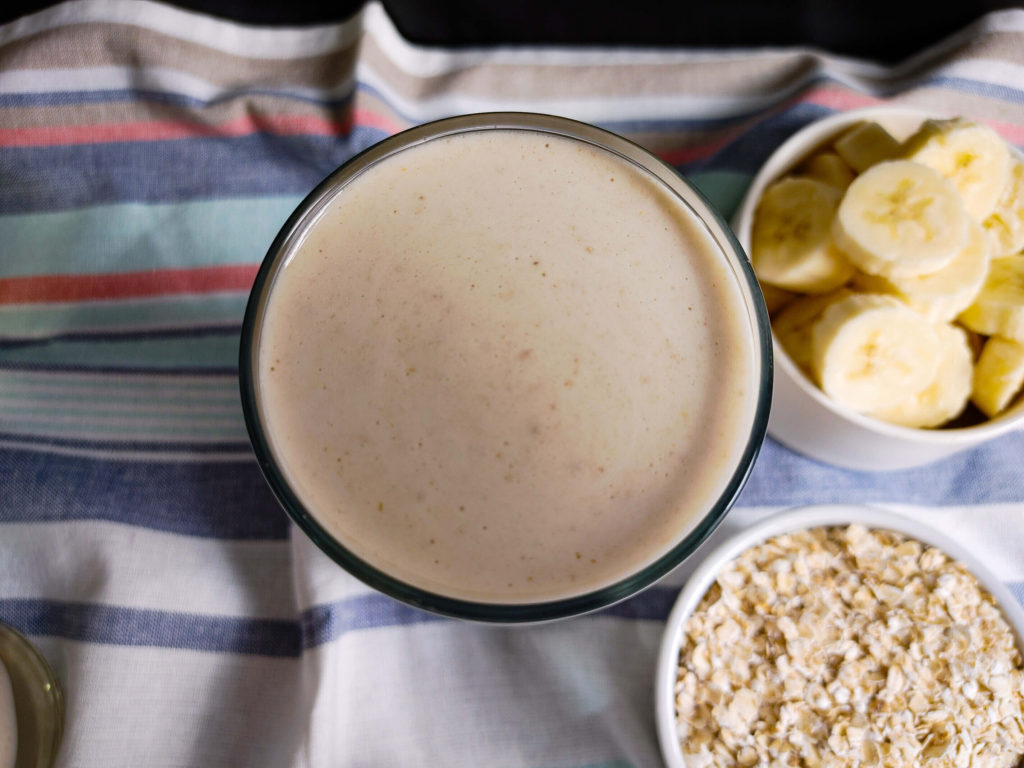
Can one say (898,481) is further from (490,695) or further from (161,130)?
(161,130)

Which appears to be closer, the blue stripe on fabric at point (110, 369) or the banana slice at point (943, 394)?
the banana slice at point (943, 394)

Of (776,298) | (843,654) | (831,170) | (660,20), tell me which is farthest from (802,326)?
(660,20)

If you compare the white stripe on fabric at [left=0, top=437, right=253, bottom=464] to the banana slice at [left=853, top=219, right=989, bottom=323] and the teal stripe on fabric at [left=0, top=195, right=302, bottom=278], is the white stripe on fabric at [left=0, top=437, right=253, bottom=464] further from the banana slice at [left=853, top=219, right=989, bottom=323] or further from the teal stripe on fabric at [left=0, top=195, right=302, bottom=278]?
the banana slice at [left=853, top=219, right=989, bottom=323]

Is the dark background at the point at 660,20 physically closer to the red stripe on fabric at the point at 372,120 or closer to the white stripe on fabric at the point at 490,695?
the red stripe on fabric at the point at 372,120

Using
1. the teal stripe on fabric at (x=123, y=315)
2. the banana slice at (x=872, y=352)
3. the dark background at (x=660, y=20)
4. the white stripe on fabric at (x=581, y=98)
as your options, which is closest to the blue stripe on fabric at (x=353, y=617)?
the teal stripe on fabric at (x=123, y=315)

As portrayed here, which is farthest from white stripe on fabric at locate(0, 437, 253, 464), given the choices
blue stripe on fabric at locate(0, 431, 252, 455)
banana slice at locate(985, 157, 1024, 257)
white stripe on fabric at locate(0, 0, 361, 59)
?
banana slice at locate(985, 157, 1024, 257)

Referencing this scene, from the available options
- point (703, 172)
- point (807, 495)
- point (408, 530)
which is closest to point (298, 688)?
point (408, 530)

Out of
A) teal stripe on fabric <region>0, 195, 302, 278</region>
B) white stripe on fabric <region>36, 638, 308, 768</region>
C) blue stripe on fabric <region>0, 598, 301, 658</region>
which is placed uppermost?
teal stripe on fabric <region>0, 195, 302, 278</region>
